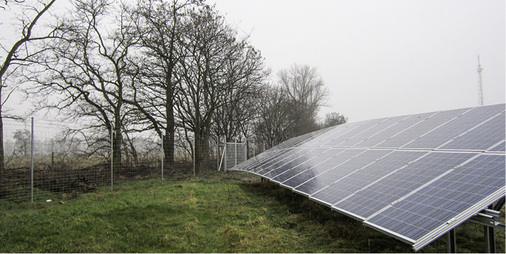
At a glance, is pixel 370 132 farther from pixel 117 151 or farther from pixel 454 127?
pixel 117 151

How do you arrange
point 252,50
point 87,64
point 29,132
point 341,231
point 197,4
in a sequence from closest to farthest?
point 341,231 < point 29,132 < point 87,64 < point 197,4 < point 252,50

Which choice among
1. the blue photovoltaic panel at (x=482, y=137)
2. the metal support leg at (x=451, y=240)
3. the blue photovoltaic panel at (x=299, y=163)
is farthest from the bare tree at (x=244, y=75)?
the metal support leg at (x=451, y=240)

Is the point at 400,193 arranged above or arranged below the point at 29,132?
below

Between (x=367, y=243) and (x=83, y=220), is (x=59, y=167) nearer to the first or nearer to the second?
(x=83, y=220)

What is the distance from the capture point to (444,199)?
3.45 metres

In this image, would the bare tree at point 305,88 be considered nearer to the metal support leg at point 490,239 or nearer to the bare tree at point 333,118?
the bare tree at point 333,118

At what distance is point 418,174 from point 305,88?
35.3 m

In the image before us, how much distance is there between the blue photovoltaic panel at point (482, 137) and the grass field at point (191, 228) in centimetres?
144

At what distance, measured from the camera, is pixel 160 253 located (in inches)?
176

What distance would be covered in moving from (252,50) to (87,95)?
32.4 feet

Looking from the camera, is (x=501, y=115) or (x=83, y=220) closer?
(x=501, y=115)

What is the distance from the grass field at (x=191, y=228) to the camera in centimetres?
462

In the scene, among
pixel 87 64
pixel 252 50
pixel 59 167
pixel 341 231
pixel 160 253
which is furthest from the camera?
pixel 252 50

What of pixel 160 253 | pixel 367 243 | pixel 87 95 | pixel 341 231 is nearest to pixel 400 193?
pixel 367 243
